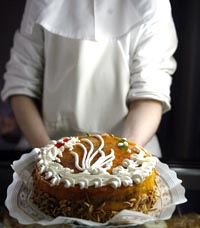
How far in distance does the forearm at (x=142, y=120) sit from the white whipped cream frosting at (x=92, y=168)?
0.19m

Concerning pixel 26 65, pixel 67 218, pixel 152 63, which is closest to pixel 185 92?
pixel 152 63

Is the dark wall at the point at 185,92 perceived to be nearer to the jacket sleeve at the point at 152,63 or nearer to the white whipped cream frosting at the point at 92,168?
the jacket sleeve at the point at 152,63

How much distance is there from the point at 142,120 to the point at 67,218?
0.34 m

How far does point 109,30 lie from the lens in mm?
816

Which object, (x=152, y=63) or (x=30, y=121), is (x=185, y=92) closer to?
(x=152, y=63)

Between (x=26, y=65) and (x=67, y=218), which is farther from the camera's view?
(x=26, y=65)

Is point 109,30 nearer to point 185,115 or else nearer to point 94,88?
point 94,88

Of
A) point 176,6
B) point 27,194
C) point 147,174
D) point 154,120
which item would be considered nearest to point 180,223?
point 147,174

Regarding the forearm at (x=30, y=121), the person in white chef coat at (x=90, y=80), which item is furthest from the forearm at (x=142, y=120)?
the forearm at (x=30, y=121)

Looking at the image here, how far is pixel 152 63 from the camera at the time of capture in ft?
2.98

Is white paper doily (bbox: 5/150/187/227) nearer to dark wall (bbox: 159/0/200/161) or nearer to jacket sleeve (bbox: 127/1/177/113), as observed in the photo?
jacket sleeve (bbox: 127/1/177/113)

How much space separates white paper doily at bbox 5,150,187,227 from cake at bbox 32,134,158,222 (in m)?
0.01

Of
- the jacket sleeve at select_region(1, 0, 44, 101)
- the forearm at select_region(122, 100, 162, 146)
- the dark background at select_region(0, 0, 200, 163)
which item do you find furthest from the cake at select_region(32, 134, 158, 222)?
the dark background at select_region(0, 0, 200, 163)

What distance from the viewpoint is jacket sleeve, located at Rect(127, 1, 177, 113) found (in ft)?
2.91
